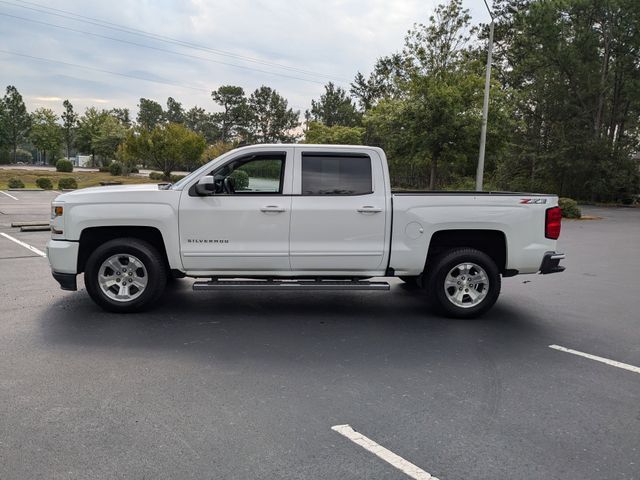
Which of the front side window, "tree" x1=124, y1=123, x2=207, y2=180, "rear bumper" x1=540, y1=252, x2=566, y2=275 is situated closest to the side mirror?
the front side window

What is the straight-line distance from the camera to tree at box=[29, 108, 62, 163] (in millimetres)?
79188

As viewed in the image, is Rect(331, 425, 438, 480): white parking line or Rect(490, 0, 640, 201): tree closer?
Rect(331, 425, 438, 480): white parking line

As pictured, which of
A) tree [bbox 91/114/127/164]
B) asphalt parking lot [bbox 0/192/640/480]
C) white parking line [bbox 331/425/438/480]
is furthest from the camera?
tree [bbox 91/114/127/164]

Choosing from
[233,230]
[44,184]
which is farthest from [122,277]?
[44,184]

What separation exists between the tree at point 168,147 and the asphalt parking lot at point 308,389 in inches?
1736

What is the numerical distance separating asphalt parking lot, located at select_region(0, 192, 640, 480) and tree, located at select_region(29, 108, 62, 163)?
83016 millimetres

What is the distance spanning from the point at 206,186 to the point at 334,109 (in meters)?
67.2

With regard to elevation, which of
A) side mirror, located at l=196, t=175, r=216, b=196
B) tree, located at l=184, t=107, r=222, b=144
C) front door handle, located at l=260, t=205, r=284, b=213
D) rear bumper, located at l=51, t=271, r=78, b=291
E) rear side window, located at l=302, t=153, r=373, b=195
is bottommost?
rear bumper, located at l=51, t=271, r=78, b=291

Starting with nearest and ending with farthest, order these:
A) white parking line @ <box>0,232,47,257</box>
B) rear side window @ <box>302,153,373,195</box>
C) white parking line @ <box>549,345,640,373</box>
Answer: white parking line @ <box>549,345,640,373</box>
rear side window @ <box>302,153,373,195</box>
white parking line @ <box>0,232,47,257</box>

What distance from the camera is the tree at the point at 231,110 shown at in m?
A: 88.0

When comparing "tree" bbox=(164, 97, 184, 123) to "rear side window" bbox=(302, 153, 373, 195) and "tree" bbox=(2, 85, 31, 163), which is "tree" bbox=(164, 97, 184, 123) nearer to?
"tree" bbox=(2, 85, 31, 163)

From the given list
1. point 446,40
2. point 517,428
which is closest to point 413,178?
point 446,40

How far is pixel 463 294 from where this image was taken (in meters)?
6.40

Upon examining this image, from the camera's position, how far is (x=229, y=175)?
6410mm
